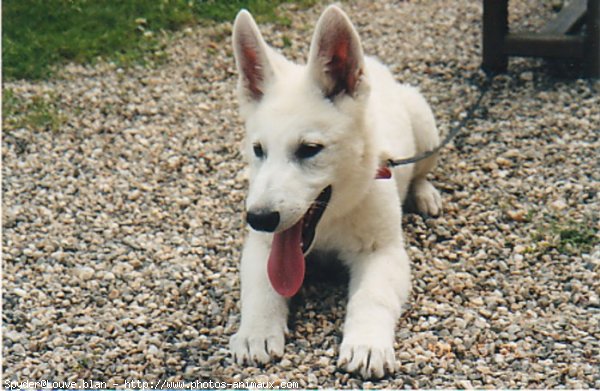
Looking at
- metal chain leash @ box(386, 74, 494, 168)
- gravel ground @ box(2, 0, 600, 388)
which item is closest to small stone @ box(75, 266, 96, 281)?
gravel ground @ box(2, 0, 600, 388)

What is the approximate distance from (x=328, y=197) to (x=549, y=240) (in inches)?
56.7

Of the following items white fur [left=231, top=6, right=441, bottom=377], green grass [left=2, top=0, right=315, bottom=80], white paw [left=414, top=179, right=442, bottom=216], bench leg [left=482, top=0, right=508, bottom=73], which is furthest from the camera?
green grass [left=2, top=0, right=315, bottom=80]

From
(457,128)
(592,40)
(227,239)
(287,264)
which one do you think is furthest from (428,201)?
(592,40)

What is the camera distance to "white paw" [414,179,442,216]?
512 cm

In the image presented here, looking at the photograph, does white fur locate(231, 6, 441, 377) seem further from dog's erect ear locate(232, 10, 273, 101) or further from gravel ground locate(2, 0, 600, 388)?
gravel ground locate(2, 0, 600, 388)

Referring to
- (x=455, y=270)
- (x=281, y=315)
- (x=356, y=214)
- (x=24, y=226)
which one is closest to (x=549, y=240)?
(x=455, y=270)

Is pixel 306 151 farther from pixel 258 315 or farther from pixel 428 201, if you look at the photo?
pixel 428 201

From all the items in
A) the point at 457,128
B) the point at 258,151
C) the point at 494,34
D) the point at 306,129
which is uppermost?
the point at 306,129

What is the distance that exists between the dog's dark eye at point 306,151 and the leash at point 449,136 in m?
0.57

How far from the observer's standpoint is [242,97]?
13.4ft

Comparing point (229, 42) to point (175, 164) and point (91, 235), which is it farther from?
→ point (91, 235)

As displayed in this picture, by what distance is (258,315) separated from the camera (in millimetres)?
3924

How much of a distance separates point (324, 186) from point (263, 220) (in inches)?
14.9

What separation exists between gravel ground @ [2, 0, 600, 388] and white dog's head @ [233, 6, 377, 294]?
637 mm
